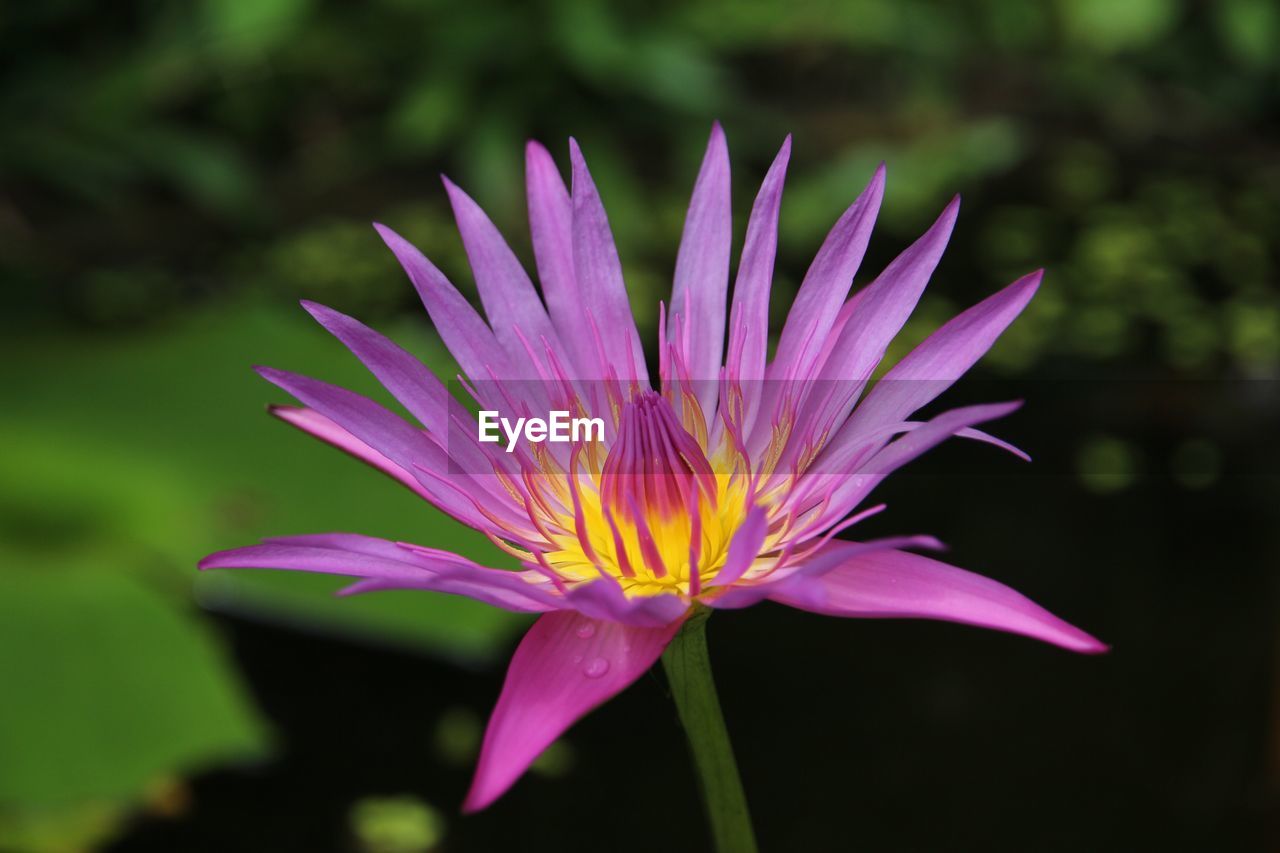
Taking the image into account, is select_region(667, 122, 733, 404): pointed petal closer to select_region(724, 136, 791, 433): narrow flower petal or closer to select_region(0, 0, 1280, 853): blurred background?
select_region(724, 136, 791, 433): narrow flower petal

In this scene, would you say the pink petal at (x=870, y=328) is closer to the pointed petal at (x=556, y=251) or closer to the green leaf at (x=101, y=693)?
the pointed petal at (x=556, y=251)

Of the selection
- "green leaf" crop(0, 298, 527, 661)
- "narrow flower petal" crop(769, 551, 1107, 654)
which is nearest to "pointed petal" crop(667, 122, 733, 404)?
"narrow flower petal" crop(769, 551, 1107, 654)

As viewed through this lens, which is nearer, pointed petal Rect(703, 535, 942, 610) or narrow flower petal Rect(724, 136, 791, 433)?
pointed petal Rect(703, 535, 942, 610)

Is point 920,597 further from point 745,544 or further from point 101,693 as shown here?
point 101,693

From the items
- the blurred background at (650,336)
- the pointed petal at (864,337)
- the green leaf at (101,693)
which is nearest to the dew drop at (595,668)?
the pointed petal at (864,337)

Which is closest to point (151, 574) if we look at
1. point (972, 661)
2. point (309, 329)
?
point (309, 329)

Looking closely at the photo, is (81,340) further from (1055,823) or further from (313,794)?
(1055,823)
